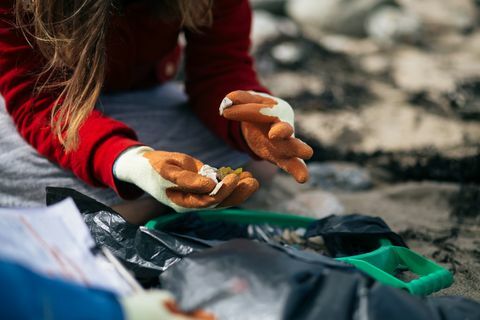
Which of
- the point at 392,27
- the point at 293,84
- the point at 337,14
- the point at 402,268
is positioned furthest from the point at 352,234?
the point at 337,14

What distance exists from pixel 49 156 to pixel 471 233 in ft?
3.85

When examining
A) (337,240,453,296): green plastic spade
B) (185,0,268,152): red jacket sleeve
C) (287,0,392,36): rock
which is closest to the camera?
(337,240,453,296): green plastic spade

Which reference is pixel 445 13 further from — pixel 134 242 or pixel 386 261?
pixel 134 242

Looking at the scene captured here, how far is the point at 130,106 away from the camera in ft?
6.05

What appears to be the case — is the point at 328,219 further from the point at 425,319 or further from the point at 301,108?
the point at 301,108

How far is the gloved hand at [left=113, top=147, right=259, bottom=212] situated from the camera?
1.30m

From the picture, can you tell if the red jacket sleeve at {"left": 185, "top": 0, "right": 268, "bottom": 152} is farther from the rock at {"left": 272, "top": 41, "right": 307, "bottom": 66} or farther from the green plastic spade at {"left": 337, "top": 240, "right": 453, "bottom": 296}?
the rock at {"left": 272, "top": 41, "right": 307, "bottom": 66}

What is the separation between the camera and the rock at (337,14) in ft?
13.9

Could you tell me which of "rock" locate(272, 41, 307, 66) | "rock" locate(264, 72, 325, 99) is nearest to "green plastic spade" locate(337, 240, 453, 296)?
"rock" locate(264, 72, 325, 99)

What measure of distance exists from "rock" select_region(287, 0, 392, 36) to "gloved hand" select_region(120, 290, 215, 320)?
3.56 m

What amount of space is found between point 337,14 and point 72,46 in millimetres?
3063

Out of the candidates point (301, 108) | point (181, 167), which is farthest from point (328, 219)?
point (301, 108)

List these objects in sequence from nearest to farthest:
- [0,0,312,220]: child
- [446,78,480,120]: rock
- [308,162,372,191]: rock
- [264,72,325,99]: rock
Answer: [0,0,312,220]: child
[308,162,372,191]: rock
[446,78,480,120]: rock
[264,72,325,99]: rock

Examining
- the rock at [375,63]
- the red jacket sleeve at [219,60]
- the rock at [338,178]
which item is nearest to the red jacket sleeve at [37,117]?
the red jacket sleeve at [219,60]
